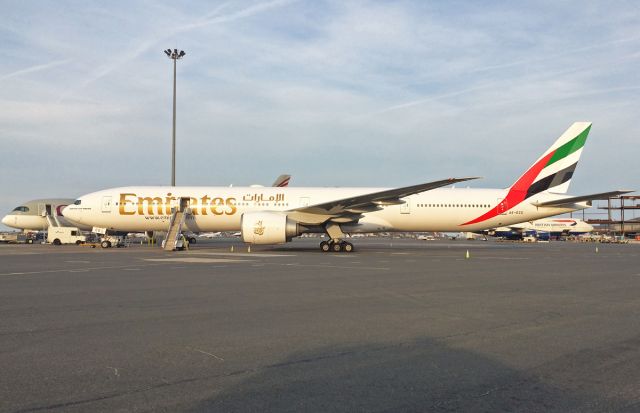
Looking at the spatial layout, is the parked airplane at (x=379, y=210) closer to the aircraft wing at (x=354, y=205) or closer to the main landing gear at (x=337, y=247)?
the main landing gear at (x=337, y=247)

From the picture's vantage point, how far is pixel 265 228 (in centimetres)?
2341

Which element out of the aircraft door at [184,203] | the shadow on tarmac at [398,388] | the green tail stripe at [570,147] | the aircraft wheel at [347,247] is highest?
the green tail stripe at [570,147]

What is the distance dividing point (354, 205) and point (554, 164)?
1218cm

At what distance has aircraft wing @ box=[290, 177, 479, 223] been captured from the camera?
2261 centimetres

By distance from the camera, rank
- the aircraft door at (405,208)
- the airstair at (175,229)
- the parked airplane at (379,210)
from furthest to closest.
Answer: the aircraft door at (405,208)
the parked airplane at (379,210)
the airstair at (175,229)

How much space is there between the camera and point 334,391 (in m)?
3.94

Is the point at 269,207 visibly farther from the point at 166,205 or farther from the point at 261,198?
the point at 166,205

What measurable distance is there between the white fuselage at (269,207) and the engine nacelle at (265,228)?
332cm

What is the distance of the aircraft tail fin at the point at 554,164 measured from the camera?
28031 millimetres

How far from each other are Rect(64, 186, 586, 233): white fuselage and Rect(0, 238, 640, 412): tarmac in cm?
1647

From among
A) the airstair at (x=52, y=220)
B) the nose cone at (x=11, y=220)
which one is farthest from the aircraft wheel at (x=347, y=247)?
the nose cone at (x=11, y=220)

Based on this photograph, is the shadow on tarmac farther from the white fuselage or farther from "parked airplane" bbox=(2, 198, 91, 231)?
"parked airplane" bbox=(2, 198, 91, 231)

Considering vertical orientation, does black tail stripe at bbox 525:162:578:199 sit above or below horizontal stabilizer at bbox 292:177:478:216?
above

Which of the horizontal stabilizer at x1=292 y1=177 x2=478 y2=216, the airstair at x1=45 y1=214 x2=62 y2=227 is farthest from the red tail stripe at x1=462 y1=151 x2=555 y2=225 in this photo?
the airstair at x1=45 y1=214 x2=62 y2=227
